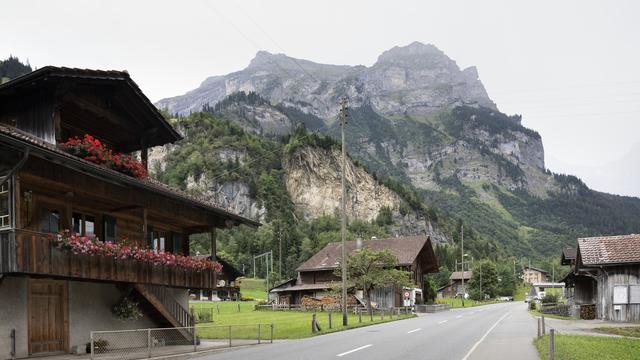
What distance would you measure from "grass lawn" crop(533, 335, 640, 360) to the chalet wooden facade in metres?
13.7

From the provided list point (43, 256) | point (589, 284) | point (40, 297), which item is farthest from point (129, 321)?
point (589, 284)

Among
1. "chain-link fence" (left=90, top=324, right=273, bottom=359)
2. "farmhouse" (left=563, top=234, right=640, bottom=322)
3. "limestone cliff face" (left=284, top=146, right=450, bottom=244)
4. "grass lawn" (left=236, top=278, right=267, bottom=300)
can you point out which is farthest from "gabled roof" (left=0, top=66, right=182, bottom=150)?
"limestone cliff face" (left=284, top=146, right=450, bottom=244)

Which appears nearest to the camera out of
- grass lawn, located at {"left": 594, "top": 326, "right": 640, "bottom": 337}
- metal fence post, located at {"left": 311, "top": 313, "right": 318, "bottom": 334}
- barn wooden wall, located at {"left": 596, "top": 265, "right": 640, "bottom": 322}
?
grass lawn, located at {"left": 594, "top": 326, "right": 640, "bottom": 337}

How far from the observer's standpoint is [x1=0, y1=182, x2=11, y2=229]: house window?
1661 cm

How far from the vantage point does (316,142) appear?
195500 mm

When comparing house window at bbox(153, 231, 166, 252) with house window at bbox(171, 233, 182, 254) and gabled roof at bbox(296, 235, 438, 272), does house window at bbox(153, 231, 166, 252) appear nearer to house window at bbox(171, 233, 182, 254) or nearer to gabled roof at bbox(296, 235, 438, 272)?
house window at bbox(171, 233, 182, 254)

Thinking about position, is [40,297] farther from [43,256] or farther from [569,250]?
[569,250]

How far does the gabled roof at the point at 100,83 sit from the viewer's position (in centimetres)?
1994

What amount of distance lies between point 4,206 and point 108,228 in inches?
224


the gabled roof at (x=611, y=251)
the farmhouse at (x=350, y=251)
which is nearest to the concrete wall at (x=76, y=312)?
the gabled roof at (x=611, y=251)

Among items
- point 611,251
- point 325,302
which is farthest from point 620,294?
point 325,302

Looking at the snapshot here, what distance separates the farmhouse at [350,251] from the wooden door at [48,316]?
1792 inches

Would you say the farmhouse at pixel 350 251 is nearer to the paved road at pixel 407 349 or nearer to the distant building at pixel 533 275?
the paved road at pixel 407 349

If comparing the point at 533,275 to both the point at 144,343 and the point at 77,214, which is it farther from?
the point at 77,214
